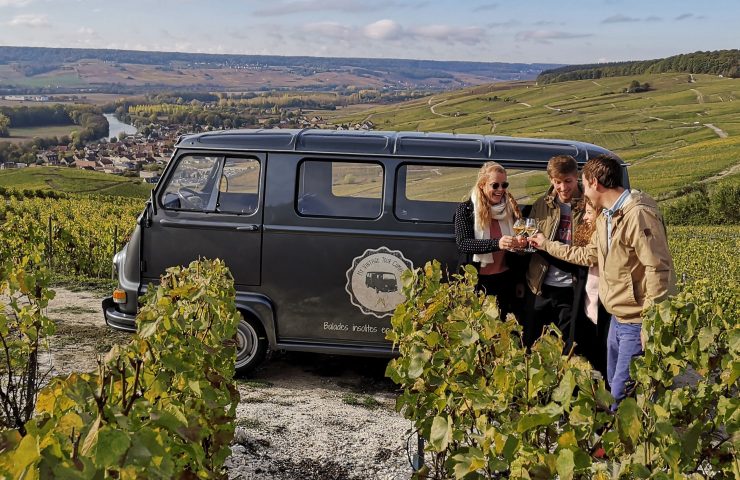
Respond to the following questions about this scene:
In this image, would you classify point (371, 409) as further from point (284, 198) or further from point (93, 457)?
point (93, 457)

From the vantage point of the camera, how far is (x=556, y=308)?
240 inches

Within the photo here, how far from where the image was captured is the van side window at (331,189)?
7.03 m

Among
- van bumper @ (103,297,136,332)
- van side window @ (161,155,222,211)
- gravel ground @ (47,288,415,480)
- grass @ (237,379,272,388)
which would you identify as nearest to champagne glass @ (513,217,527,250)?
gravel ground @ (47,288,415,480)

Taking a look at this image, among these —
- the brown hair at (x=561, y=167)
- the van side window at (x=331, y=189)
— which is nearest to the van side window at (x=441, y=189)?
the van side window at (x=331, y=189)

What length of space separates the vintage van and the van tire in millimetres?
12

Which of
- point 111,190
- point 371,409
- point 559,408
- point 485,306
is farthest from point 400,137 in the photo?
point 111,190

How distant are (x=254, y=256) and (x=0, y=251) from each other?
2.64m

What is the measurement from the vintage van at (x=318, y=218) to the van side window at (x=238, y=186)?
10 millimetres

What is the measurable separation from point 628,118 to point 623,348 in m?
→ 122

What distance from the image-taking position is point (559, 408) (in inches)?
108

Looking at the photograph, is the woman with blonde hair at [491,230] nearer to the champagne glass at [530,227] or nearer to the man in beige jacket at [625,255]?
the champagne glass at [530,227]

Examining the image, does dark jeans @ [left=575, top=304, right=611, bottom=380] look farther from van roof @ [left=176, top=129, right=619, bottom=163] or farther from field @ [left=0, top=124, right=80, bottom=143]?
field @ [left=0, top=124, right=80, bottom=143]

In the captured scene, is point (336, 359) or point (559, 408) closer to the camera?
point (559, 408)

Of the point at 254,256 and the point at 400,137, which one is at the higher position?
the point at 400,137
